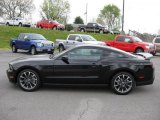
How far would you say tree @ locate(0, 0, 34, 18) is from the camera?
85688 millimetres

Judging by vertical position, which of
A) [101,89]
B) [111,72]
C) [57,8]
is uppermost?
[57,8]

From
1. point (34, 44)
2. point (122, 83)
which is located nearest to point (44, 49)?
point (34, 44)

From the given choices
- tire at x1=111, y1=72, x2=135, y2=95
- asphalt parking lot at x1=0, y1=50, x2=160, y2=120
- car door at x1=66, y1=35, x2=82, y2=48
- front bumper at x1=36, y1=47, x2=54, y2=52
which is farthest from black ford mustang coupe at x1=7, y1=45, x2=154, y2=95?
car door at x1=66, y1=35, x2=82, y2=48

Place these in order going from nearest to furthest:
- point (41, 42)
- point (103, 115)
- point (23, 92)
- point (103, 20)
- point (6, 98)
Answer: point (103, 115)
point (6, 98)
point (23, 92)
point (41, 42)
point (103, 20)

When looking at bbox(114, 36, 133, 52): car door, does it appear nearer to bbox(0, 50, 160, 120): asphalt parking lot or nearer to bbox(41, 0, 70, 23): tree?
bbox(0, 50, 160, 120): asphalt parking lot

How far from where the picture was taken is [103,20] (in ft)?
347

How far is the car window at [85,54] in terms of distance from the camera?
9.30 m

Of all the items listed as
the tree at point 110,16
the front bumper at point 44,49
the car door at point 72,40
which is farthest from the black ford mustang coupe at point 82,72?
the tree at point 110,16

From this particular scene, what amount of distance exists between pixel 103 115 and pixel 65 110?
90 centimetres

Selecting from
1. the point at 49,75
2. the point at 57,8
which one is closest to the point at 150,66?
the point at 49,75

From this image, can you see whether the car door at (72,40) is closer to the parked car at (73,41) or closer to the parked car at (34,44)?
the parked car at (73,41)

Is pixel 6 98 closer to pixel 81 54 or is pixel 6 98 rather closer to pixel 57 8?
pixel 81 54

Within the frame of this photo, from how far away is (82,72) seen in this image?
9.22 metres

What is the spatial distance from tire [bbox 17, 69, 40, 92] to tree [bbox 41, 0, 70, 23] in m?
79.4
